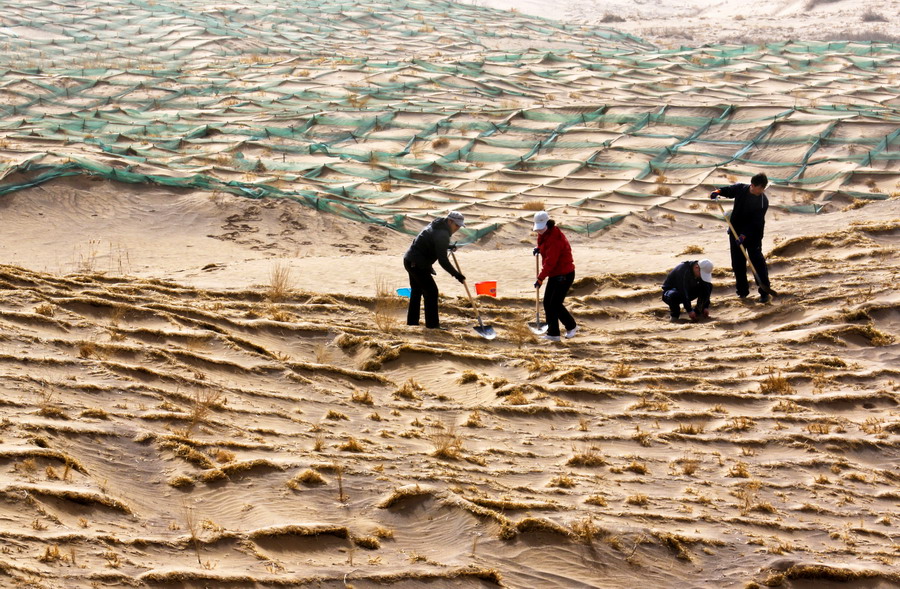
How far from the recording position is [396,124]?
20234mm

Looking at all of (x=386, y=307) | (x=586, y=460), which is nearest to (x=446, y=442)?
(x=586, y=460)

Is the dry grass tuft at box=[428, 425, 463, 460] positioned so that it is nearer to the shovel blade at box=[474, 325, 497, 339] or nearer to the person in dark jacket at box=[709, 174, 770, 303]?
the shovel blade at box=[474, 325, 497, 339]

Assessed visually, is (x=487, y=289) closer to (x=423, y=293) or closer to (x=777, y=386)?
(x=423, y=293)

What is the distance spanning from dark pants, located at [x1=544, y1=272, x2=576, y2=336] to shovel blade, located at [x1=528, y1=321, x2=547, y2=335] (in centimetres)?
16

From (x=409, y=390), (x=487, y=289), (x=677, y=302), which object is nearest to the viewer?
(x=409, y=390)

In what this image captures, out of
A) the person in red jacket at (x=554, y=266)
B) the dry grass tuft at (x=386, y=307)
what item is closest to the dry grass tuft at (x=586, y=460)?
the person in red jacket at (x=554, y=266)

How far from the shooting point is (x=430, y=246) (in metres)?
8.48

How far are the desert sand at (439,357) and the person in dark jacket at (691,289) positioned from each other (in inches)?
9.1

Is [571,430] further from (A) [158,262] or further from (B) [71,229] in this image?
(B) [71,229]

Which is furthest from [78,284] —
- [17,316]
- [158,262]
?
[158,262]

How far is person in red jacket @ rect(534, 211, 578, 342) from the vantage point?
8.46 m

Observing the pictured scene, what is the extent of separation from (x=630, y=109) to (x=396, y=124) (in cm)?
491

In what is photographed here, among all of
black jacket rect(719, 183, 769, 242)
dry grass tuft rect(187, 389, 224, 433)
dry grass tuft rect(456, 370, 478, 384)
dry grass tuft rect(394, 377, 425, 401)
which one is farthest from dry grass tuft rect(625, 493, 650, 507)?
black jacket rect(719, 183, 769, 242)

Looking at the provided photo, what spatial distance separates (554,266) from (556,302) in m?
0.34
